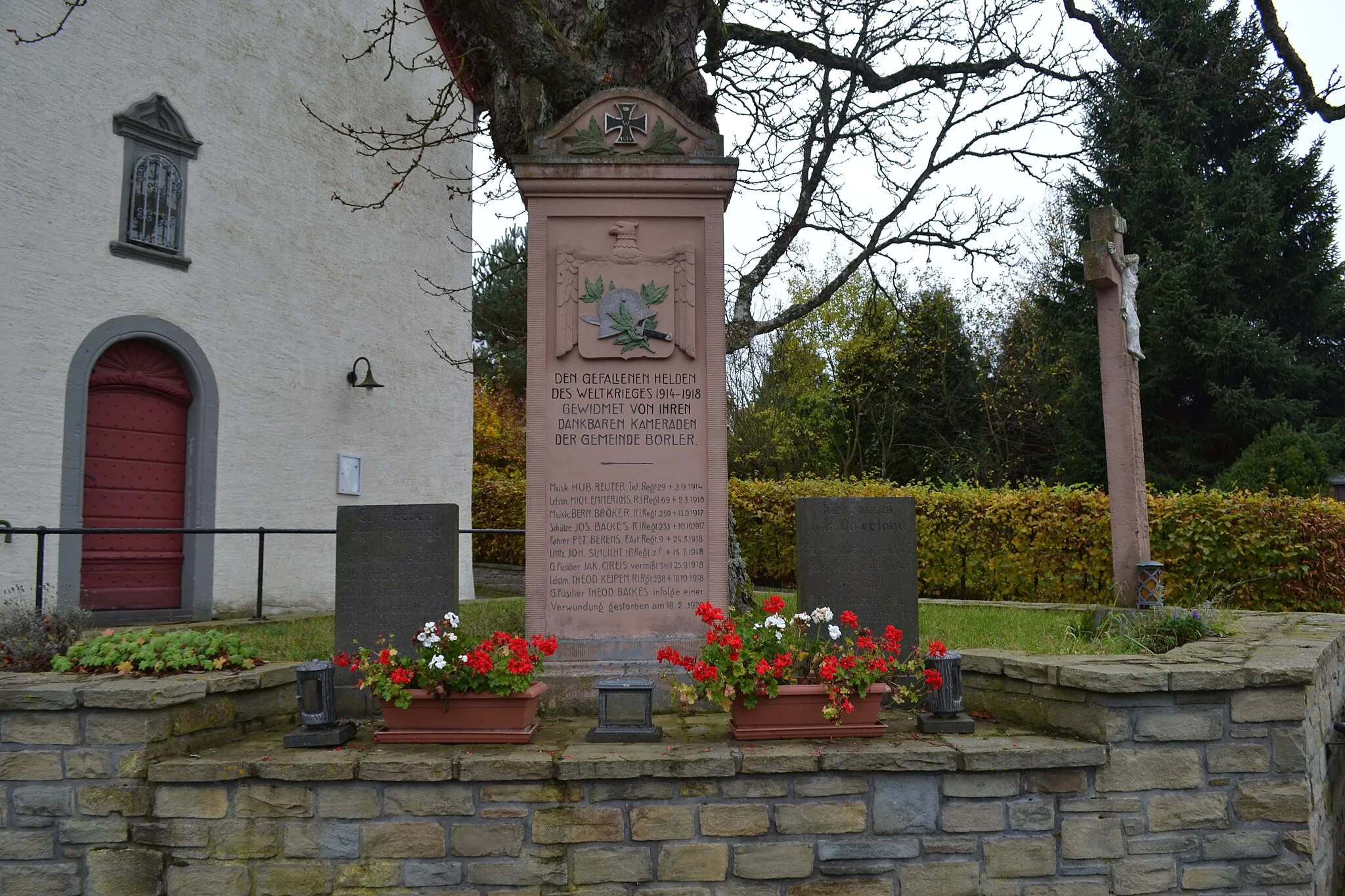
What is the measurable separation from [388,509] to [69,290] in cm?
483

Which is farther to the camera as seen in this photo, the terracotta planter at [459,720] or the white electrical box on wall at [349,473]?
the white electrical box on wall at [349,473]

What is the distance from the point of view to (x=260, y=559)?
8484mm

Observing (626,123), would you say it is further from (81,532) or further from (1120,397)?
(81,532)

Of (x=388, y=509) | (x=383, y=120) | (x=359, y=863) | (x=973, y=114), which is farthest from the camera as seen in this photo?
(x=383, y=120)

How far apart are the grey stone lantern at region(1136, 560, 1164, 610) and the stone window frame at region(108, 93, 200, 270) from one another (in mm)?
8844

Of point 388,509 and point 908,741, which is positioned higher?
point 388,509

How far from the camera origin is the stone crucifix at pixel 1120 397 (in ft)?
25.0

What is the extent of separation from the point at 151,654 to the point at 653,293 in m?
3.17

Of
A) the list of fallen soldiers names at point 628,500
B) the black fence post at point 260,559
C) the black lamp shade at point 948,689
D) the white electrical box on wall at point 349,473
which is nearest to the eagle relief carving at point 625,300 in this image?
the list of fallen soldiers names at point 628,500

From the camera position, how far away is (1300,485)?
13109mm

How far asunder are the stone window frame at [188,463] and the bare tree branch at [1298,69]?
938cm

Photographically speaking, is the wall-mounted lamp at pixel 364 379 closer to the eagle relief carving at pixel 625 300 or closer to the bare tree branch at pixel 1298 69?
the eagle relief carving at pixel 625 300

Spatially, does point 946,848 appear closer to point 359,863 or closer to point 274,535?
point 359,863

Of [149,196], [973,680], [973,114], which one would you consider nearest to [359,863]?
[973,680]
